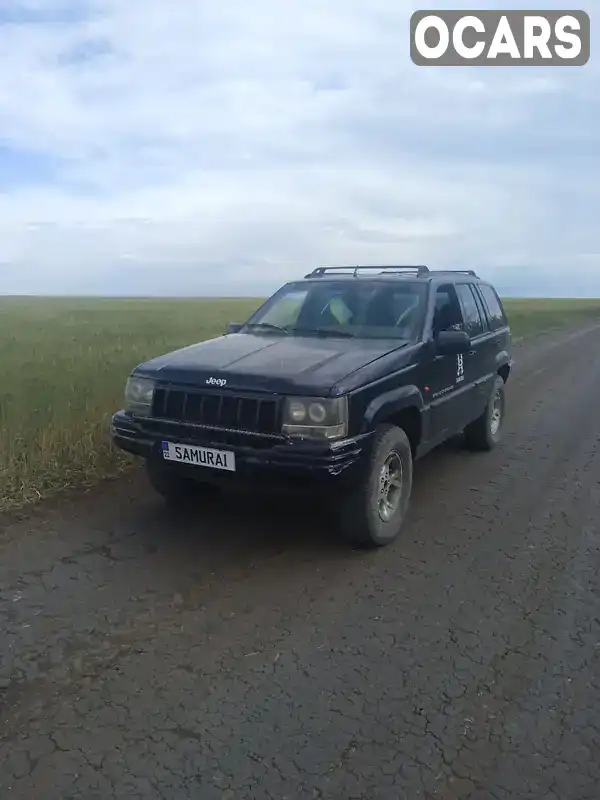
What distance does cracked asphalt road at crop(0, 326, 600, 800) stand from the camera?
8.11 ft

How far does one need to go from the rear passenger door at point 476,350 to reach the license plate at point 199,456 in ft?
9.39

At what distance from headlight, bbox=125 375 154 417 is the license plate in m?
0.34

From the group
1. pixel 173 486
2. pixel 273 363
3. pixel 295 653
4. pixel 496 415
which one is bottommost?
pixel 295 653

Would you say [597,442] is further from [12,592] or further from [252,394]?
[12,592]

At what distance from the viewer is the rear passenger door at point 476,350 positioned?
20.8ft

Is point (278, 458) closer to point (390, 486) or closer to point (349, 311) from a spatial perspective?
point (390, 486)

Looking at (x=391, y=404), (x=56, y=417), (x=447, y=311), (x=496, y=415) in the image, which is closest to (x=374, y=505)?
(x=391, y=404)

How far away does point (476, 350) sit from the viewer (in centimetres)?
651

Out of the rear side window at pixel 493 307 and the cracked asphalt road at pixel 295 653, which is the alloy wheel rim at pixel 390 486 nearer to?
the cracked asphalt road at pixel 295 653

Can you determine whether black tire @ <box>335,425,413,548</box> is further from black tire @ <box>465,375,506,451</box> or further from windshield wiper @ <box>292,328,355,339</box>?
black tire @ <box>465,375,506,451</box>

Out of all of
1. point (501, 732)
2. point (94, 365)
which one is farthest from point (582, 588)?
point (94, 365)

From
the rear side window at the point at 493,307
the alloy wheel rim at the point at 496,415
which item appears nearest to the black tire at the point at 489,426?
the alloy wheel rim at the point at 496,415

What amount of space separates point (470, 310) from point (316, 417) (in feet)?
10.2

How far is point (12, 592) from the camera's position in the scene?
3.86m
